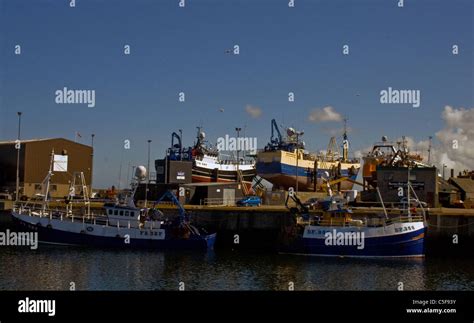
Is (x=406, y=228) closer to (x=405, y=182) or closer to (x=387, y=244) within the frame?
(x=387, y=244)

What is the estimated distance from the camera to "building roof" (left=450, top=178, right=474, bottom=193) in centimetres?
6538

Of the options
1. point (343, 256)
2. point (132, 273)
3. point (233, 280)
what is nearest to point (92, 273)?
point (132, 273)

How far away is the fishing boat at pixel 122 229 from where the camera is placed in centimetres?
5203

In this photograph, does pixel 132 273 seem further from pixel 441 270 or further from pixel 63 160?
pixel 63 160

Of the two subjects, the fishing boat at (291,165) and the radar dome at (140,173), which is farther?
the fishing boat at (291,165)

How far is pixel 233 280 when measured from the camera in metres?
35.4

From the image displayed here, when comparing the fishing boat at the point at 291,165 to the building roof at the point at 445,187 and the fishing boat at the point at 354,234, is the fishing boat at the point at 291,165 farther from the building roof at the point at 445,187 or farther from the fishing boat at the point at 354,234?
the fishing boat at the point at 354,234

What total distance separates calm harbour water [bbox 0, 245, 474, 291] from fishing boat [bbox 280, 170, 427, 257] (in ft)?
4.04

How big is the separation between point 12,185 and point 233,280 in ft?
180

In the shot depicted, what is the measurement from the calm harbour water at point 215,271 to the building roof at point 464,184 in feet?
70.6

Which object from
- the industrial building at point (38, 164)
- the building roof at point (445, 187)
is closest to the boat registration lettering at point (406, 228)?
the building roof at point (445, 187)

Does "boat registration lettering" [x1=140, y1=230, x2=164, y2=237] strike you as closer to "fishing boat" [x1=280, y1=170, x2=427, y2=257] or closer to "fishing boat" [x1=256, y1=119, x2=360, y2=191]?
"fishing boat" [x1=280, y1=170, x2=427, y2=257]
